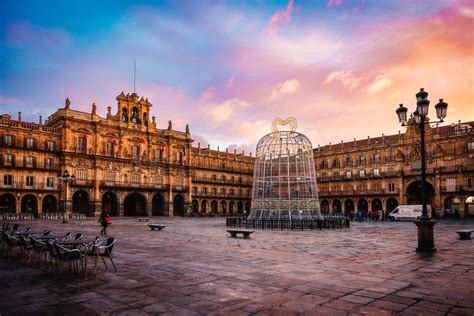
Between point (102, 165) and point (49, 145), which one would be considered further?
point (102, 165)

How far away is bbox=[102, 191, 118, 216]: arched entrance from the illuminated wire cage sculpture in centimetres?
2917

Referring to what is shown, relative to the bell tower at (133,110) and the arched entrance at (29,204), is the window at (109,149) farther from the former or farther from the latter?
the arched entrance at (29,204)

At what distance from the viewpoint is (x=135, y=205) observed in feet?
175

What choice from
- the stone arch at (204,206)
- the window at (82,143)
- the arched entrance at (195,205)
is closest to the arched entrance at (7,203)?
the window at (82,143)

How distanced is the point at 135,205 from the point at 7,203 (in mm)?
16488

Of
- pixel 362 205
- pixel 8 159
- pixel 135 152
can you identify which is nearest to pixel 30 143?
pixel 8 159

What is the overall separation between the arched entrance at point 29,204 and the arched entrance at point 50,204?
3.24ft

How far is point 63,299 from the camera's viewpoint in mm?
5535

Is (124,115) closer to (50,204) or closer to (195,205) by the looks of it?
(50,204)

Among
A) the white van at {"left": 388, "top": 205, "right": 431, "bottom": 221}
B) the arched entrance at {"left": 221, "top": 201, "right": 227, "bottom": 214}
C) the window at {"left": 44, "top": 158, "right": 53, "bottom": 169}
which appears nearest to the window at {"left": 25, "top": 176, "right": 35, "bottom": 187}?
the window at {"left": 44, "top": 158, "right": 53, "bottom": 169}

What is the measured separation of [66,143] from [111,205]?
1162 centimetres

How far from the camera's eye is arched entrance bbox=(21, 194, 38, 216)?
139 feet

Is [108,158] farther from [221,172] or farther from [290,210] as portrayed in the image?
[290,210]

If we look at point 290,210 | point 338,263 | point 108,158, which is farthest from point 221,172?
point 338,263
